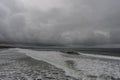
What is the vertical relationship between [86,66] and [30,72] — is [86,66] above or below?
below

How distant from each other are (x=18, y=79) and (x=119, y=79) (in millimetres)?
10323

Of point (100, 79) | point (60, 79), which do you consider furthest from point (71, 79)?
point (100, 79)

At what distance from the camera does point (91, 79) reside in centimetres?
1199

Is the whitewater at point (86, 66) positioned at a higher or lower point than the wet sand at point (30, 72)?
lower

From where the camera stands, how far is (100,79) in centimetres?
1205

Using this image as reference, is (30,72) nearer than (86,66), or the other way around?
(30,72)

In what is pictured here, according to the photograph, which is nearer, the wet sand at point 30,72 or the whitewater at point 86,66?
the wet sand at point 30,72

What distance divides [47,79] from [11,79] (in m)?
3.39

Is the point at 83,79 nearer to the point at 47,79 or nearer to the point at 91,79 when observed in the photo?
the point at 91,79

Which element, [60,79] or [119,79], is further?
[119,79]

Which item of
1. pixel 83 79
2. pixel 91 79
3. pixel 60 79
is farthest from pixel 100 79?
pixel 60 79

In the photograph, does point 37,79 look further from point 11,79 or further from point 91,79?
point 91,79

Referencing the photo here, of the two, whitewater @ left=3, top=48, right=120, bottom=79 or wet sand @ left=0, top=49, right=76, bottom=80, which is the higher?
wet sand @ left=0, top=49, right=76, bottom=80

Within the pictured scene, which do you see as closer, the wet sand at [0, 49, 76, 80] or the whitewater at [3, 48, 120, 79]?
the wet sand at [0, 49, 76, 80]
